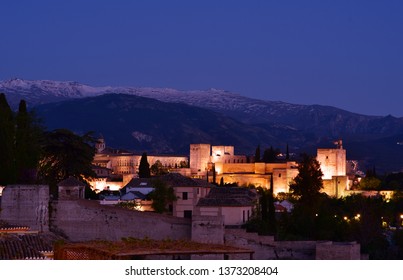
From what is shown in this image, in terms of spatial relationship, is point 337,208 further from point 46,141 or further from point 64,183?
point 64,183

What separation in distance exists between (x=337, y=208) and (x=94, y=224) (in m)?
27.7

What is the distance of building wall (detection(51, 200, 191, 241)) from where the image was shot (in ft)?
90.6

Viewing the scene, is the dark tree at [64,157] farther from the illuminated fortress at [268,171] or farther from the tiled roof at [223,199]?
the illuminated fortress at [268,171]

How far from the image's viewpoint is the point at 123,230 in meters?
27.8

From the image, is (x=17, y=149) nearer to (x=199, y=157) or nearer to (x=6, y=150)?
(x=6, y=150)

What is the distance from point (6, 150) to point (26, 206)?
3618mm

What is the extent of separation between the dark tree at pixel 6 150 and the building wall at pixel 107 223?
10.5ft

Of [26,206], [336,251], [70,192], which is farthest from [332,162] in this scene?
[26,206]

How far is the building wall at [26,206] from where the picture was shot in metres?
26.9

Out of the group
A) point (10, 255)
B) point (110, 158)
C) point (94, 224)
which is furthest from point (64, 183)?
point (110, 158)

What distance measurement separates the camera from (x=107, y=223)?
91.6 ft

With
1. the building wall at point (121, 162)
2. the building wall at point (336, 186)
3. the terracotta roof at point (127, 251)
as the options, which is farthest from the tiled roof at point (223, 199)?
the building wall at point (121, 162)

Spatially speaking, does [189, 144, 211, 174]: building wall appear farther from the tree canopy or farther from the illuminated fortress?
the tree canopy

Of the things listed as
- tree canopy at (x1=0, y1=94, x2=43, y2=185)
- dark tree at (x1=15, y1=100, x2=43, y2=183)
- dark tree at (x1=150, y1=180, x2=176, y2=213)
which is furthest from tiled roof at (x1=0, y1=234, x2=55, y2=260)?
dark tree at (x1=150, y1=180, x2=176, y2=213)
